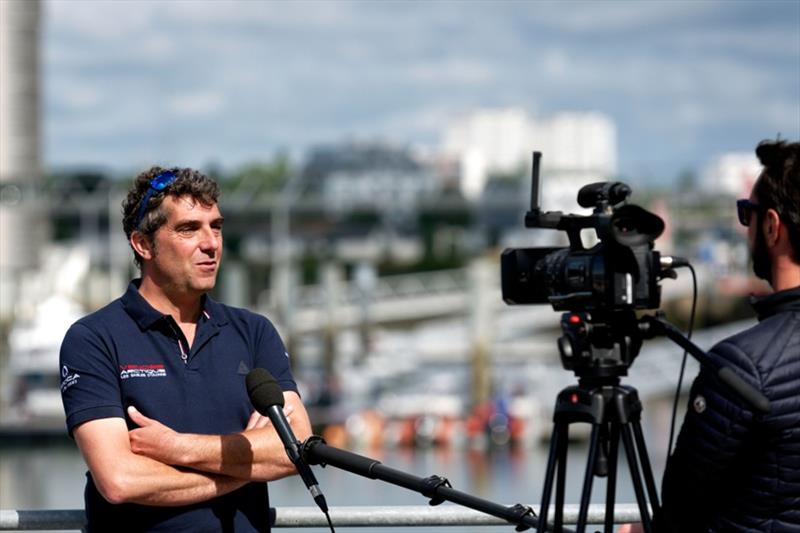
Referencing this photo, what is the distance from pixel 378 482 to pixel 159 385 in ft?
111

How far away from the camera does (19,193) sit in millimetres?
38781

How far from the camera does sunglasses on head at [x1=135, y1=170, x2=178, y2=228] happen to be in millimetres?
3791

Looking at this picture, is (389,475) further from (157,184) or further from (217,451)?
(157,184)

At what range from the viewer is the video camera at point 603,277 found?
308 cm

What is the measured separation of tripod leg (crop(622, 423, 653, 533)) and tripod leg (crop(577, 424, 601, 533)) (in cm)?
6

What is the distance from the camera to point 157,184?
3793mm

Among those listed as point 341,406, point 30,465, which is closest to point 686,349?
point 30,465

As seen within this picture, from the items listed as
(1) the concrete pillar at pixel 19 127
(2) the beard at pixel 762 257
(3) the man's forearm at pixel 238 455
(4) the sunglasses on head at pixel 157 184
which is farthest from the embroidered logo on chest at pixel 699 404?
(1) the concrete pillar at pixel 19 127

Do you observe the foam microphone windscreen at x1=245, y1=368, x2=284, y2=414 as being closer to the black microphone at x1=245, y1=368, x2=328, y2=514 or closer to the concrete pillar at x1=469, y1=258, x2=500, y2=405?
the black microphone at x1=245, y1=368, x2=328, y2=514

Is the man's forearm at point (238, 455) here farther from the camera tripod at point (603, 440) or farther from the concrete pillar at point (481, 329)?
the concrete pillar at point (481, 329)

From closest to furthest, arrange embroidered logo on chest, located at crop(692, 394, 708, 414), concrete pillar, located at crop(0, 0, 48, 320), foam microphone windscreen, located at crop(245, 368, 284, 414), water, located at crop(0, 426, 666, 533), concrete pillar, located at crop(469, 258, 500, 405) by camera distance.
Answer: embroidered logo on chest, located at crop(692, 394, 708, 414) < foam microphone windscreen, located at crop(245, 368, 284, 414) < water, located at crop(0, 426, 666, 533) < concrete pillar, located at crop(0, 0, 48, 320) < concrete pillar, located at crop(469, 258, 500, 405)

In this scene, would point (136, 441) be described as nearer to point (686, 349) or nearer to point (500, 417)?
point (686, 349)

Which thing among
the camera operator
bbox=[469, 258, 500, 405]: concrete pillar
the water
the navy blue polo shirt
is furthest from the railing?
bbox=[469, 258, 500, 405]: concrete pillar

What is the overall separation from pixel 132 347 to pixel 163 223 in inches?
13.3
